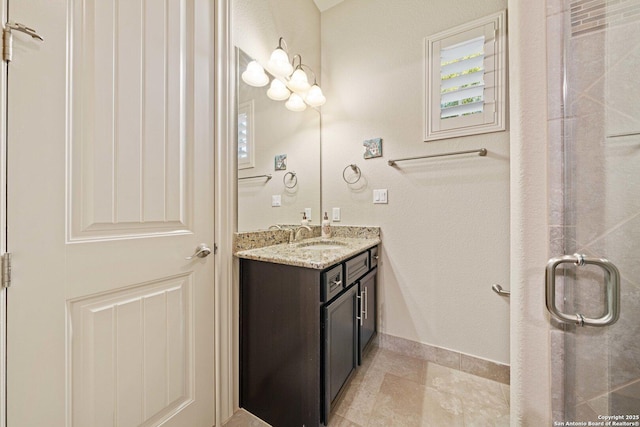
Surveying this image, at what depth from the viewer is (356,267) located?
1.49 m

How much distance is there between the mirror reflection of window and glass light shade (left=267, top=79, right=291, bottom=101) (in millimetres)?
245

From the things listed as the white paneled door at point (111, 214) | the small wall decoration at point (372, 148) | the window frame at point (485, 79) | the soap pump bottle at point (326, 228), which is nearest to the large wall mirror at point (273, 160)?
the soap pump bottle at point (326, 228)

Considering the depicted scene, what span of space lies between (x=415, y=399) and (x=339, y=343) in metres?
0.61

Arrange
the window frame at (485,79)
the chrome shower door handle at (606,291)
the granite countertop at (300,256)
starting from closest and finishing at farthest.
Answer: the chrome shower door handle at (606,291) → the granite countertop at (300,256) → the window frame at (485,79)

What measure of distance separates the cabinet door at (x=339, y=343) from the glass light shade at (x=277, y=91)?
1.39 meters

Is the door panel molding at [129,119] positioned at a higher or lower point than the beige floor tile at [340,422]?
higher

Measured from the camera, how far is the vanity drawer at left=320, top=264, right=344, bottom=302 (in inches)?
44.2

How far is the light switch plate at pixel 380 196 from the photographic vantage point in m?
1.91

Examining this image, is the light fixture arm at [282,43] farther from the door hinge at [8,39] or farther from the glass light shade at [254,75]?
the door hinge at [8,39]

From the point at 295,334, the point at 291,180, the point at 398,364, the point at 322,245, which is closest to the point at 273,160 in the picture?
the point at 291,180

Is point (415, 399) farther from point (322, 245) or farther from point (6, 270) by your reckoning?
point (6, 270)

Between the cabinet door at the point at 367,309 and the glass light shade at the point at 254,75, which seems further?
the cabinet door at the point at 367,309

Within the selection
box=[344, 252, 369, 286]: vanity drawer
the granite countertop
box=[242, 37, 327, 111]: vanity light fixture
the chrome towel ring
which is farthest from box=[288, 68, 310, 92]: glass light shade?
box=[344, 252, 369, 286]: vanity drawer

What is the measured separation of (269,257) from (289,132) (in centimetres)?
109
